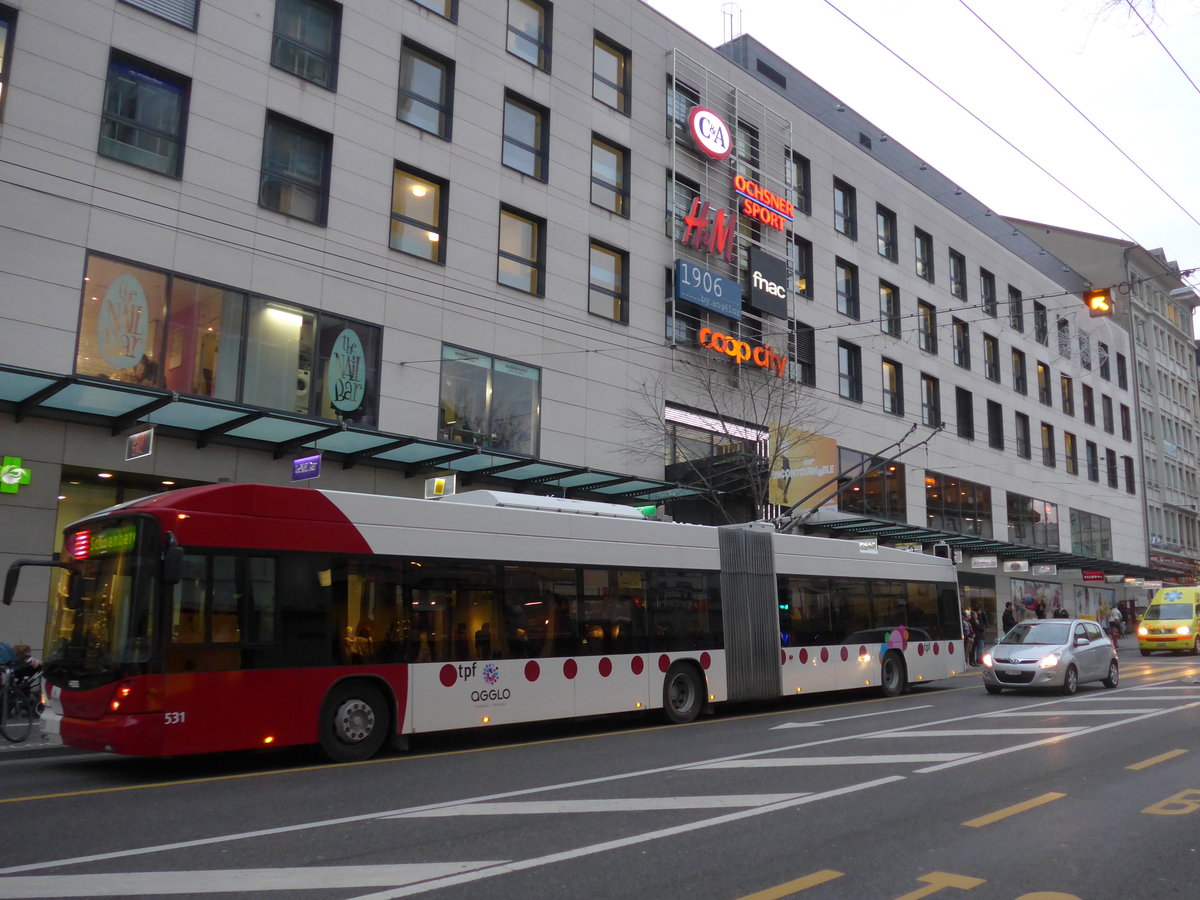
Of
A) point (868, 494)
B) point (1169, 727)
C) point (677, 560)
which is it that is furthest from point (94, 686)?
point (868, 494)

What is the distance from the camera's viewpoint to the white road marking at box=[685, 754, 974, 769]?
1053 cm

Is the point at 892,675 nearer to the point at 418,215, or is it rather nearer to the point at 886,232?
the point at 418,215

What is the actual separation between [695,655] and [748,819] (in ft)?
27.3

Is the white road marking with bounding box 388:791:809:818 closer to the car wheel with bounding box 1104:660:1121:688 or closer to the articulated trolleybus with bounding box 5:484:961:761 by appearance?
the articulated trolleybus with bounding box 5:484:961:761

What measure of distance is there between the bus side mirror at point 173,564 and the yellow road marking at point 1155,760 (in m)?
10.0

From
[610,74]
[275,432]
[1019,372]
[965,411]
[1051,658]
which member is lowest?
[1051,658]

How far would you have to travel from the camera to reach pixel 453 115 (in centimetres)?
2347

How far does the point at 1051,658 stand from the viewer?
18.4 meters

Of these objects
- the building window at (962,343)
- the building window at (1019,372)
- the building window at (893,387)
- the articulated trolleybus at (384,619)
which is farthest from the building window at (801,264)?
the building window at (1019,372)

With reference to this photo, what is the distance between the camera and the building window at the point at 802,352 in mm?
32188

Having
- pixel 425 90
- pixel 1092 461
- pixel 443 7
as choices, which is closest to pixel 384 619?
pixel 425 90

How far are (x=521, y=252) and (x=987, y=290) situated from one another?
28939 millimetres

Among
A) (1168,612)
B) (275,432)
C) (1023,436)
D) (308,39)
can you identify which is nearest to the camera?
(275,432)

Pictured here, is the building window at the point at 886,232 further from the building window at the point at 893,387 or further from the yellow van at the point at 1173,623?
the yellow van at the point at 1173,623
